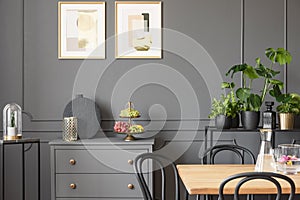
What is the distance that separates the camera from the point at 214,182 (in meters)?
2.97

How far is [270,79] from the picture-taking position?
442 cm

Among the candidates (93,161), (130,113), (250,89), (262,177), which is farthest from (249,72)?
(262,177)

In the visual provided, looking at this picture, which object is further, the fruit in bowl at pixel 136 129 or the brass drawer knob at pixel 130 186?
the fruit in bowl at pixel 136 129

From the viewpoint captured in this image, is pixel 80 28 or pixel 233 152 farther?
pixel 80 28

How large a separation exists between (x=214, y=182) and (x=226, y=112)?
1186 millimetres

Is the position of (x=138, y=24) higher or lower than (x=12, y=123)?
higher

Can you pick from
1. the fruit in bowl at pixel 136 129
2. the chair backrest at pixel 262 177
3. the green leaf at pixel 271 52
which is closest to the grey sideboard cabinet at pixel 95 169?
the fruit in bowl at pixel 136 129

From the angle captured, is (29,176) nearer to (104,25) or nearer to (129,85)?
(129,85)

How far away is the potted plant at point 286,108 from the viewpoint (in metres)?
4.02

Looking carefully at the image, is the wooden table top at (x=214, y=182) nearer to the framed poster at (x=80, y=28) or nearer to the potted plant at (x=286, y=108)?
the potted plant at (x=286, y=108)

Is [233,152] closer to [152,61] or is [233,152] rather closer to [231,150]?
[231,150]

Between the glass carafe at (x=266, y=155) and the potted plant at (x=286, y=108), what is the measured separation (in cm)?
88

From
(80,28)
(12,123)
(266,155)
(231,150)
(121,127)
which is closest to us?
(266,155)

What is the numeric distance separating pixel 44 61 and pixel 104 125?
2.63ft
